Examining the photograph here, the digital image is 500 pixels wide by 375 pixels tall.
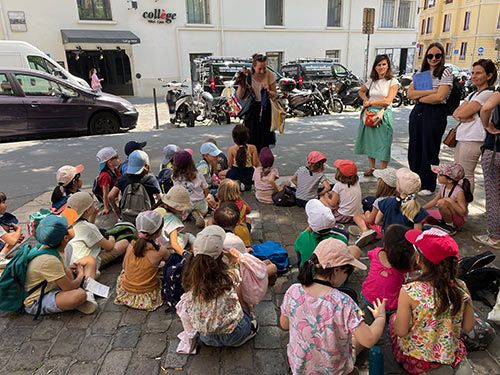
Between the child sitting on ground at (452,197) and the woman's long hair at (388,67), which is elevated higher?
the woman's long hair at (388,67)

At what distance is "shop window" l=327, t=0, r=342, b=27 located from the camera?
75.5 feet

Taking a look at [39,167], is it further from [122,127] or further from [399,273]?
[399,273]

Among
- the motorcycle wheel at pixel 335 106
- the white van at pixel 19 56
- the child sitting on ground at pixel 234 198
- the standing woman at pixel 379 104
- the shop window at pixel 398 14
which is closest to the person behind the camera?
the child sitting on ground at pixel 234 198

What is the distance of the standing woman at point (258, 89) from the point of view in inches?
212

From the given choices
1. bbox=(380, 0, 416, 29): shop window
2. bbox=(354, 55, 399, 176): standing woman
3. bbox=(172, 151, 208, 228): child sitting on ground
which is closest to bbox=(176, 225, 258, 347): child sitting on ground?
bbox=(172, 151, 208, 228): child sitting on ground

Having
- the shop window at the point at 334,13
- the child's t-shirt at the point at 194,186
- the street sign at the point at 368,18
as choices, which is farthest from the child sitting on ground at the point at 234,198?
the shop window at the point at 334,13

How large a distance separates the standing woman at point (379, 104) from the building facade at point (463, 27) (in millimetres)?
29831

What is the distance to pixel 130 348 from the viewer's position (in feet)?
8.55

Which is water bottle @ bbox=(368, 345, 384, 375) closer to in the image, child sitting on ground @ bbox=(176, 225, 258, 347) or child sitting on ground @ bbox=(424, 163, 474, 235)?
child sitting on ground @ bbox=(176, 225, 258, 347)

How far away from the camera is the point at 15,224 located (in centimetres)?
408

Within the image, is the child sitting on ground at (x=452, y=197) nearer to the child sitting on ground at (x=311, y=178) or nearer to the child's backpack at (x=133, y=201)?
the child sitting on ground at (x=311, y=178)

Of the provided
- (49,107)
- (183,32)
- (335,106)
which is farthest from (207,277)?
Result: (183,32)

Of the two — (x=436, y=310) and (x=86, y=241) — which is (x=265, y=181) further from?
(x=436, y=310)

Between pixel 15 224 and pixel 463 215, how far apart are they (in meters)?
4.63
